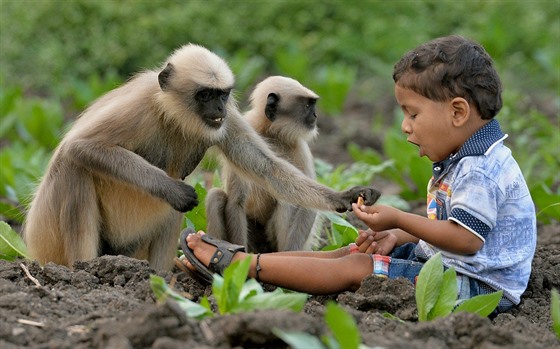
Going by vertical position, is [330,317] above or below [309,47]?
below

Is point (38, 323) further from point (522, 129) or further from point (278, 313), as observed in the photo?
point (522, 129)

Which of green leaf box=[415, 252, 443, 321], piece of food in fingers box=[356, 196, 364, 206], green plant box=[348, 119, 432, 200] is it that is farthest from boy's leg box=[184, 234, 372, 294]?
green plant box=[348, 119, 432, 200]

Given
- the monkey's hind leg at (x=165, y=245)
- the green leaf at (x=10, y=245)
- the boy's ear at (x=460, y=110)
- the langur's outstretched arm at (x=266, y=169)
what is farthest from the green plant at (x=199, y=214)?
the boy's ear at (x=460, y=110)

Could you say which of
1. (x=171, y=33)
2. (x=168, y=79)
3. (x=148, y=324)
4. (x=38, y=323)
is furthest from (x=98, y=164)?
(x=171, y=33)

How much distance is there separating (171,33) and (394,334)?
10600 mm

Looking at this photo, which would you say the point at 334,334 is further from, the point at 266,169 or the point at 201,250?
the point at 266,169

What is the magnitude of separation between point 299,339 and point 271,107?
3.36 metres

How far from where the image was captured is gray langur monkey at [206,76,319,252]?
678 cm

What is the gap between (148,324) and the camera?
4.10 metres

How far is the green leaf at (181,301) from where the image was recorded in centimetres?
438

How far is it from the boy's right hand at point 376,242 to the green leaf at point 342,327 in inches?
71.0

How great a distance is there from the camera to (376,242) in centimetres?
570

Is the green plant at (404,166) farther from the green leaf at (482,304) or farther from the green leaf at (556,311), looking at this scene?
the green leaf at (556,311)

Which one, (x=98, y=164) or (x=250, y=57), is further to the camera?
(x=250, y=57)
